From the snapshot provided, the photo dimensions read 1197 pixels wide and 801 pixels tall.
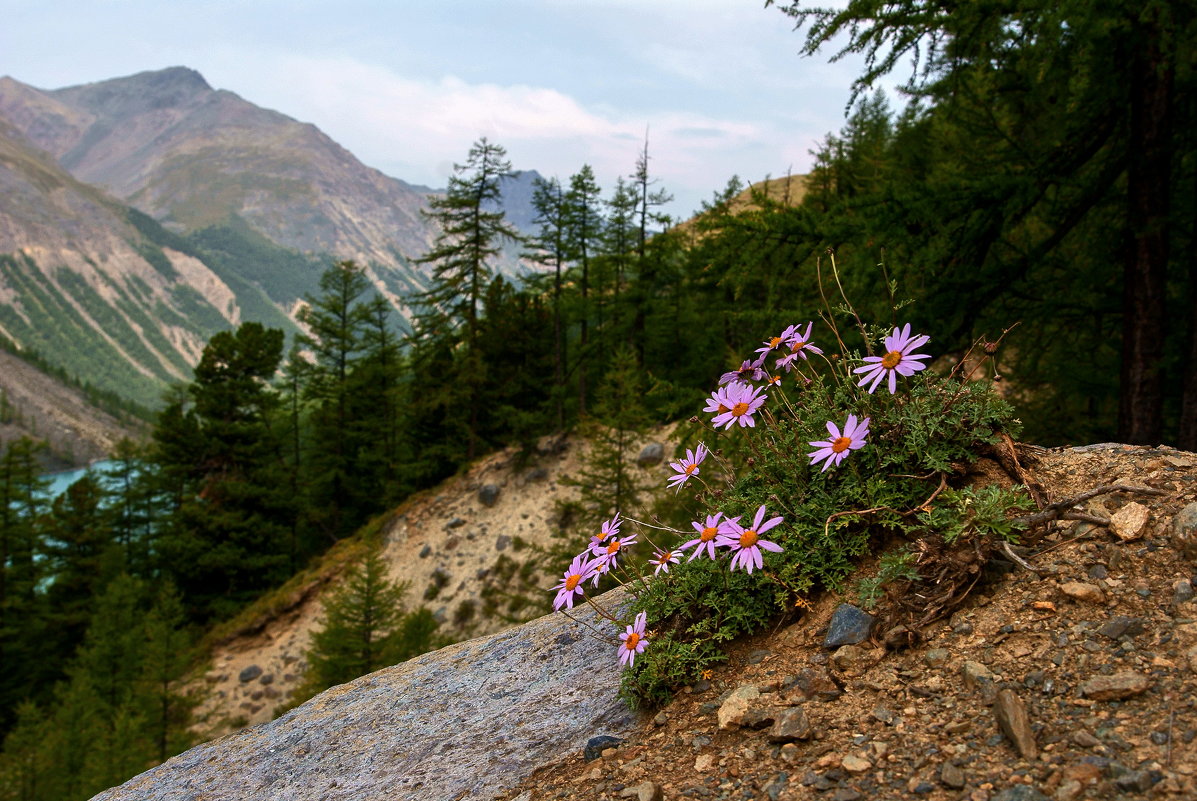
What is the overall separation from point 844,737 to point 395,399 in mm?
26412

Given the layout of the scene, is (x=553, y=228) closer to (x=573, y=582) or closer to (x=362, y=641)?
(x=362, y=641)

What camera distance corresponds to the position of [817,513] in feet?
8.34

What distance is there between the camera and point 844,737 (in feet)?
6.09

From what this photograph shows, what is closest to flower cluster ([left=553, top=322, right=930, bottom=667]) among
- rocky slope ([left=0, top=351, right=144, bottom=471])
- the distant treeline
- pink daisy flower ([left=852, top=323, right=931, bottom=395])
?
pink daisy flower ([left=852, top=323, right=931, bottom=395])

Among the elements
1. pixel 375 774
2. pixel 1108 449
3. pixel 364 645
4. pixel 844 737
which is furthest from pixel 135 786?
pixel 364 645

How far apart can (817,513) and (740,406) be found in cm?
52

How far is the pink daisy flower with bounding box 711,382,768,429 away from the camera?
253 cm

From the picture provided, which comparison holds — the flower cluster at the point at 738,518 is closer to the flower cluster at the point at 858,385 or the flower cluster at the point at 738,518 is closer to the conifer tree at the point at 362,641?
the flower cluster at the point at 858,385

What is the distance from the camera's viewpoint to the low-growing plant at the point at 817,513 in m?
2.27

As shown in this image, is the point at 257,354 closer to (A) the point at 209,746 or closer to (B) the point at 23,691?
(B) the point at 23,691

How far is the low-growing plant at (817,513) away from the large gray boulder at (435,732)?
0.41 m

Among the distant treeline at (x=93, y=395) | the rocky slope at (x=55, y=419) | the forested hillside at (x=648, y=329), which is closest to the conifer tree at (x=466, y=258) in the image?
the forested hillside at (x=648, y=329)

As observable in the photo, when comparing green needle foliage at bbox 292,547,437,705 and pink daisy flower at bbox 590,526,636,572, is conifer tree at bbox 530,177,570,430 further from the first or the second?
pink daisy flower at bbox 590,526,636,572

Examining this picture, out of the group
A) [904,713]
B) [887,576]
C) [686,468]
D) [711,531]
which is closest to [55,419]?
[686,468]
